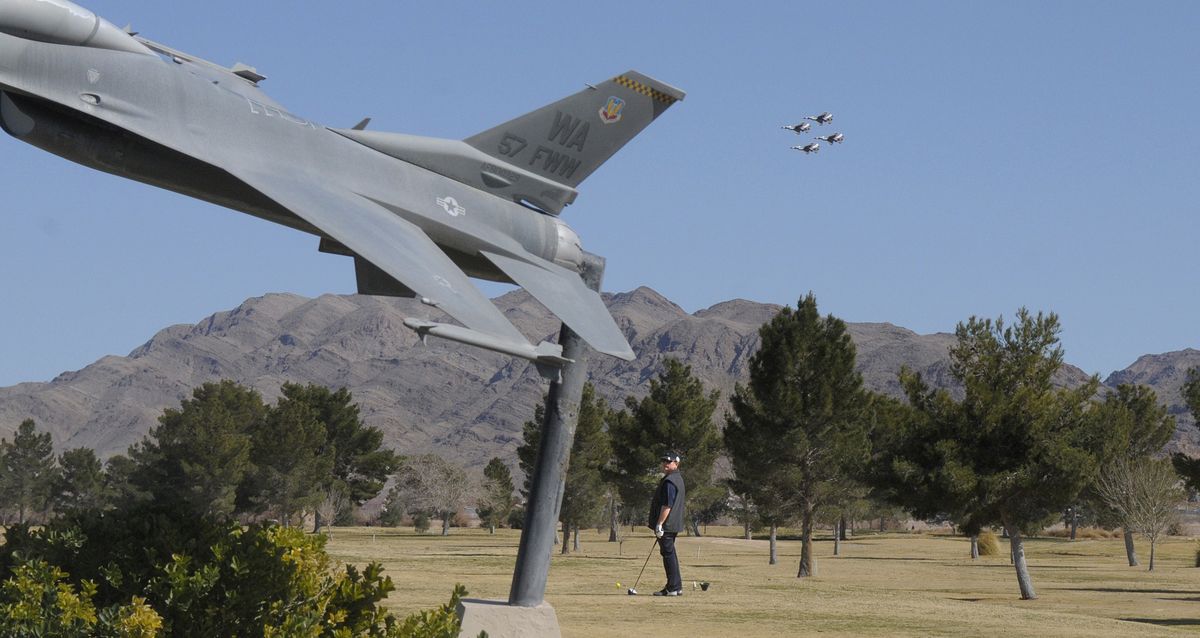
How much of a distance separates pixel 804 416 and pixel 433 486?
68218mm

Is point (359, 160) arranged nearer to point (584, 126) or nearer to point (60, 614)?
point (584, 126)

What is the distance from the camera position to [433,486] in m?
107

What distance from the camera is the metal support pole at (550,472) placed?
1295 centimetres

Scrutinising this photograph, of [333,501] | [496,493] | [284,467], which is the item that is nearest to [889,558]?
[284,467]

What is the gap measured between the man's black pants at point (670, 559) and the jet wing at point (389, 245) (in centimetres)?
663

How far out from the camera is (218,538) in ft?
36.1

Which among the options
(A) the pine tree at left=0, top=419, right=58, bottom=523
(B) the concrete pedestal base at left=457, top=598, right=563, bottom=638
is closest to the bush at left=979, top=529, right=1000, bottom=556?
(B) the concrete pedestal base at left=457, top=598, right=563, bottom=638

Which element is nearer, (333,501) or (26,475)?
(333,501)

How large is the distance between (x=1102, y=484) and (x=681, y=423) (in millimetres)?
17964

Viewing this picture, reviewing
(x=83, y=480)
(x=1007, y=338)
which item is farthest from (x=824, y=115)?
(x=83, y=480)

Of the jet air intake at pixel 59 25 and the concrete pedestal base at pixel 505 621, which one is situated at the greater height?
the jet air intake at pixel 59 25

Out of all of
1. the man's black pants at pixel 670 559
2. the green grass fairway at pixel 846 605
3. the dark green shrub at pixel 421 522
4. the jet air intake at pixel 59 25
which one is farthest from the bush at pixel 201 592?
the dark green shrub at pixel 421 522

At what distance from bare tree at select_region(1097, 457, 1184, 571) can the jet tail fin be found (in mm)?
41572

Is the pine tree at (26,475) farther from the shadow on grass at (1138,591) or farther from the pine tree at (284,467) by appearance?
the shadow on grass at (1138,591)
